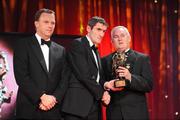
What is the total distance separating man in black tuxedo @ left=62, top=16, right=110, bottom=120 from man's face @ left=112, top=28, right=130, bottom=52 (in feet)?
0.78

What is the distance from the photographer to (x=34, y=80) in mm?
2969

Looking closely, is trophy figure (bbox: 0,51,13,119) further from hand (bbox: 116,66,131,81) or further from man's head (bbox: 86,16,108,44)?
hand (bbox: 116,66,131,81)

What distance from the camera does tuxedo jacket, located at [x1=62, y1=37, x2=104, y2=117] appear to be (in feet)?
10.2

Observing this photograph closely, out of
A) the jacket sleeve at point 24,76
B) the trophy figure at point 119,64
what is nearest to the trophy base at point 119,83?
the trophy figure at point 119,64

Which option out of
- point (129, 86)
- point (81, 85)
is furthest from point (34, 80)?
point (129, 86)

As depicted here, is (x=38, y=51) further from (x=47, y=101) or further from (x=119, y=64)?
(x=119, y=64)

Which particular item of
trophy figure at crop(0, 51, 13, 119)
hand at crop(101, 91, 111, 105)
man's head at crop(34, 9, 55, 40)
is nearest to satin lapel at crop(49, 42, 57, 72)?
man's head at crop(34, 9, 55, 40)

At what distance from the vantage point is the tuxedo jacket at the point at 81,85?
10.2ft

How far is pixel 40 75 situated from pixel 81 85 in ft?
1.25

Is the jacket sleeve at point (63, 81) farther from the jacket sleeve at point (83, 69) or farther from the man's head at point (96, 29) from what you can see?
the man's head at point (96, 29)

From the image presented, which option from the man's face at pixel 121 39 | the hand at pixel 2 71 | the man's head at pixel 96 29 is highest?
the man's head at pixel 96 29

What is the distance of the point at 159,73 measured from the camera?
17.4 ft

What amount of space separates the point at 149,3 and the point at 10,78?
98.0 inches

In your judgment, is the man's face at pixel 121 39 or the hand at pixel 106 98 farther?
the man's face at pixel 121 39
